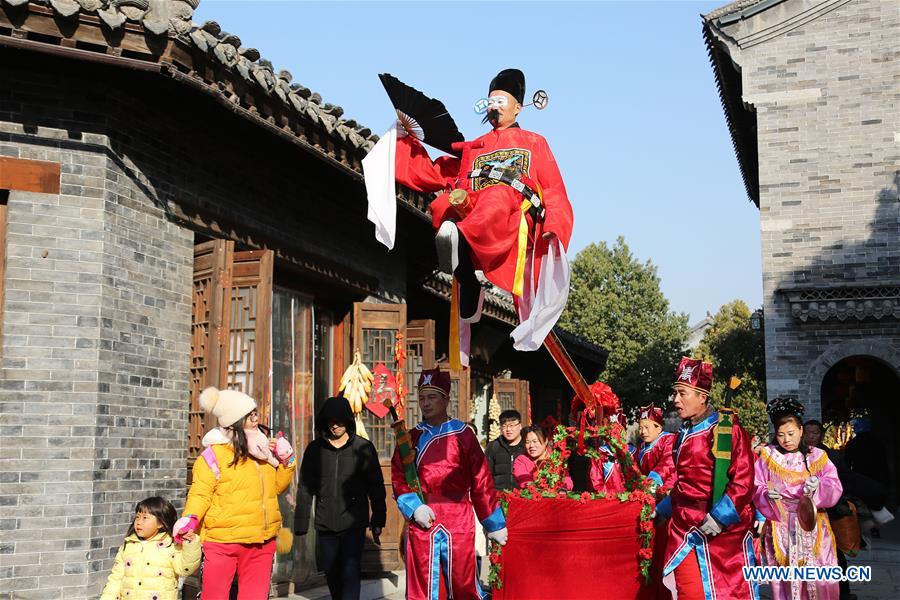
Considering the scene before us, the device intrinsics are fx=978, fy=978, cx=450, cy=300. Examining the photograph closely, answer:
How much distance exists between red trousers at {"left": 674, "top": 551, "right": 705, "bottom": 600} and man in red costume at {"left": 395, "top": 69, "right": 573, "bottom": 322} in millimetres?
2006

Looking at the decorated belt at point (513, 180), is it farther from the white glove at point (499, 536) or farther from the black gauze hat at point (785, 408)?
the black gauze hat at point (785, 408)

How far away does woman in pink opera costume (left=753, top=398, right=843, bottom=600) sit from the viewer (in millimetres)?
7387

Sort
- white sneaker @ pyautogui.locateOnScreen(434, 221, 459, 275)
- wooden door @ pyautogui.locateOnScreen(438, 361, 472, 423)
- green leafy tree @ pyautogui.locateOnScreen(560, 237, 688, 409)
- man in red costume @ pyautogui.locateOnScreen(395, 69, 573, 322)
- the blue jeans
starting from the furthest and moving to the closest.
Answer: green leafy tree @ pyautogui.locateOnScreen(560, 237, 688, 409)
wooden door @ pyautogui.locateOnScreen(438, 361, 472, 423)
the blue jeans
man in red costume @ pyautogui.locateOnScreen(395, 69, 573, 322)
white sneaker @ pyautogui.locateOnScreen(434, 221, 459, 275)

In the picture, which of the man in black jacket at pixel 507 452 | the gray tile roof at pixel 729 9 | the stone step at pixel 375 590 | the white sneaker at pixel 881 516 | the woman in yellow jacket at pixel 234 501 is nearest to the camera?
the woman in yellow jacket at pixel 234 501

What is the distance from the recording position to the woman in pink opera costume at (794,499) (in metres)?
7.39

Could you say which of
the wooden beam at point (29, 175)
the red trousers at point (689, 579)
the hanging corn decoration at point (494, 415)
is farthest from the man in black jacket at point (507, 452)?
the hanging corn decoration at point (494, 415)

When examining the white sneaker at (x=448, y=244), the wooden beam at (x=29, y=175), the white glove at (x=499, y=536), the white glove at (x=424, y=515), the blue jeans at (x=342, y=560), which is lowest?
the blue jeans at (x=342, y=560)

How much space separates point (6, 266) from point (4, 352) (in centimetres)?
60

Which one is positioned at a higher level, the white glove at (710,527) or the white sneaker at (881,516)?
the white glove at (710,527)

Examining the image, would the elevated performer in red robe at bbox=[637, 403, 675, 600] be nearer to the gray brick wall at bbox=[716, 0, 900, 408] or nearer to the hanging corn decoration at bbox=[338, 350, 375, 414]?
the hanging corn decoration at bbox=[338, 350, 375, 414]

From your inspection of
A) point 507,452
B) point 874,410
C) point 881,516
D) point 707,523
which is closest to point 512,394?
point 507,452

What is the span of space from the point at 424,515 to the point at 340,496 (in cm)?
156

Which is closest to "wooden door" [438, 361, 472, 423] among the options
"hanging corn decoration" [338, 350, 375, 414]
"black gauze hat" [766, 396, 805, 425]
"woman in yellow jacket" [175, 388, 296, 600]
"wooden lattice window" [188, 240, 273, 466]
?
"hanging corn decoration" [338, 350, 375, 414]

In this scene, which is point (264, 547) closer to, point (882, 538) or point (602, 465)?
point (602, 465)
